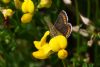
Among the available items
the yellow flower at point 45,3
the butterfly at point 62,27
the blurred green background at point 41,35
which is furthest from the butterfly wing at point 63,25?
the yellow flower at point 45,3

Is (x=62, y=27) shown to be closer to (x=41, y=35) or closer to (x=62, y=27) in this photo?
(x=62, y=27)

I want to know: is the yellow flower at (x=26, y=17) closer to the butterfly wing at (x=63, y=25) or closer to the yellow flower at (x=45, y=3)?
the yellow flower at (x=45, y=3)

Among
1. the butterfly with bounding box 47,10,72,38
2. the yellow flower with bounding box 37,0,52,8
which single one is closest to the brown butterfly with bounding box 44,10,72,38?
the butterfly with bounding box 47,10,72,38

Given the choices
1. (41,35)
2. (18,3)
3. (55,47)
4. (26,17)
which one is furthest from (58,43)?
(41,35)

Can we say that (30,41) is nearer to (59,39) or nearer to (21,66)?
(21,66)

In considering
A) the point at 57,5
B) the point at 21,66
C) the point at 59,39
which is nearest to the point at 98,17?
the point at 57,5
